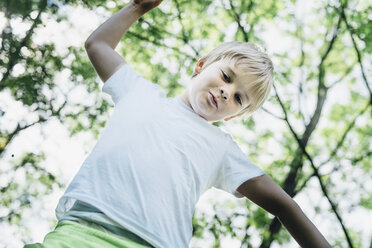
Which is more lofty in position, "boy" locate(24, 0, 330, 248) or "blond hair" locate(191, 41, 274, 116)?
"blond hair" locate(191, 41, 274, 116)

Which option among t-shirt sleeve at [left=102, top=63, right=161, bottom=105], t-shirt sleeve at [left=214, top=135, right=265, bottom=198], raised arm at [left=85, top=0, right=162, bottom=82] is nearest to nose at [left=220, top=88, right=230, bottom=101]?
t-shirt sleeve at [left=214, top=135, right=265, bottom=198]

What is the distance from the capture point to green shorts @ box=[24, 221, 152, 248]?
1360 mm

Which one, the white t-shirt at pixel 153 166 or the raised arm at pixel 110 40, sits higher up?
the raised arm at pixel 110 40

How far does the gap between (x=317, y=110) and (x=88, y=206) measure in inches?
208

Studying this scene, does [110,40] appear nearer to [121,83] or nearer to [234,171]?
[121,83]

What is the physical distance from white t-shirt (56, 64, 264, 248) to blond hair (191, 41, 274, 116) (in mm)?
286

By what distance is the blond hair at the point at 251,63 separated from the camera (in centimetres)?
196

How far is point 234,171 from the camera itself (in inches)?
71.4

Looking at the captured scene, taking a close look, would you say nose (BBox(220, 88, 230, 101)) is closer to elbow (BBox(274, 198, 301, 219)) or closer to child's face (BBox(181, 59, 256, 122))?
child's face (BBox(181, 59, 256, 122))

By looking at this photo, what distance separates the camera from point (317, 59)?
5.63 m

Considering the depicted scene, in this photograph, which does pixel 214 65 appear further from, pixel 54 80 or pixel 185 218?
pixel 54 80

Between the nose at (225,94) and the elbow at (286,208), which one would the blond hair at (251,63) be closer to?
the nose at (225,94)

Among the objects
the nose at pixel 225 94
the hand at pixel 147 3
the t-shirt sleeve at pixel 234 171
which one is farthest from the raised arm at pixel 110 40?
the t-shirt sleeve at pixel 234 171

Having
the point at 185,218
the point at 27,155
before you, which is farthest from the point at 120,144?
the point at 27,155
